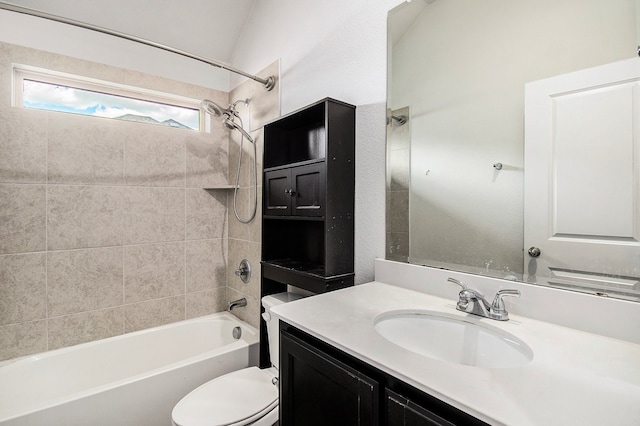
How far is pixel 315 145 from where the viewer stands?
1623mm

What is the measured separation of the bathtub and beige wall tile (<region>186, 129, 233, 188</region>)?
3.53ft

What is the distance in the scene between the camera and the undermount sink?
0.81 metres

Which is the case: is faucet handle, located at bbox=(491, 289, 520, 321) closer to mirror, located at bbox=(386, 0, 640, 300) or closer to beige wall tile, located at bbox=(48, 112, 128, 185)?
mirror, located at bbox=(386, 0, 640, 300)

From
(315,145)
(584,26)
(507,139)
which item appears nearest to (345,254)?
(315,145)

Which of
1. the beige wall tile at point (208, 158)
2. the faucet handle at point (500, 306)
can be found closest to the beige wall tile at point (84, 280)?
the beige wall tile at point (208, 158)

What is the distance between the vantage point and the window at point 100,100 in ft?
5.94

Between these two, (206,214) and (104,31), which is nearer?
(104,31)

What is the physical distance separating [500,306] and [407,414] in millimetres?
494

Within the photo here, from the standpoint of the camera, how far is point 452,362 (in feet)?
2.79

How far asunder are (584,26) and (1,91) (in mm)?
2665

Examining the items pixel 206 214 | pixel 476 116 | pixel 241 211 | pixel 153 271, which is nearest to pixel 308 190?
pixel 476 116

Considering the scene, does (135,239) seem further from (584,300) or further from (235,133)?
(584,300)

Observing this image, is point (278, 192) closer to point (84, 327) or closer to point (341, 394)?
point (341, 394)

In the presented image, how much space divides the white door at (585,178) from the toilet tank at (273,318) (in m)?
1.09
